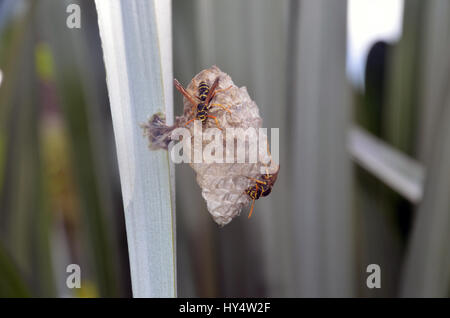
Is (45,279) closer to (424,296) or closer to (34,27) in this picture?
(34,27)

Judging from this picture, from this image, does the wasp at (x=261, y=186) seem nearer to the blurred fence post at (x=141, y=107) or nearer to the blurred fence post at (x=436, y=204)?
the blurred fence post at (x=141, y=107)

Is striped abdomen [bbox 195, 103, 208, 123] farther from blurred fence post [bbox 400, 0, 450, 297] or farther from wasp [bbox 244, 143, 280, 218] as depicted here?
blurred fence post [bbox 400, 0, 450, 297]

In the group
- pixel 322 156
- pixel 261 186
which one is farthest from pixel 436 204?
pixel 261 186

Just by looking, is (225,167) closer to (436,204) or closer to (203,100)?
(203,100)

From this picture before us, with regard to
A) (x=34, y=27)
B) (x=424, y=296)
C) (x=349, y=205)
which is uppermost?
(x=34, y=27)

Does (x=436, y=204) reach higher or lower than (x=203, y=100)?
lower
